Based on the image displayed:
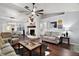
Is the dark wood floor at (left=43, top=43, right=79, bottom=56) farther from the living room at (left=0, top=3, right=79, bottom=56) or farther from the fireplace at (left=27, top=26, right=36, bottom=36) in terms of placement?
the fireplace at (left=27, top=26, right=36, bottom=36)

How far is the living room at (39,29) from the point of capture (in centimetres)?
215

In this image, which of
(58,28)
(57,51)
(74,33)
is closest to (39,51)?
(57,51)

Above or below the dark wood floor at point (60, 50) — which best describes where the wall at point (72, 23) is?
above

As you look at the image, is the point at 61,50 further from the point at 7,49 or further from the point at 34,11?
the point at 7,49

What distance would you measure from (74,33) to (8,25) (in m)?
1.26

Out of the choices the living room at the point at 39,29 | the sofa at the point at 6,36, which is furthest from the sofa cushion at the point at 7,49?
the sofa at the point at 6,36

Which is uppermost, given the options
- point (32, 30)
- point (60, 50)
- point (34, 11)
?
point (34, 11)

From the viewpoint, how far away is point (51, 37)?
2213 millimetres

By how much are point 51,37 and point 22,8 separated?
0.79 m

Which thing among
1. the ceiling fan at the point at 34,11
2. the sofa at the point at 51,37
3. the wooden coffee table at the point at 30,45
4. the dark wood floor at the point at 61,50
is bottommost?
the dark wood floor at the point at 61,50

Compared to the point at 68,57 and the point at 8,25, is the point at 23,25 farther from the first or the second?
the point at 68,57

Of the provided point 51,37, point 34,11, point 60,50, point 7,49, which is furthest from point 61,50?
point 7,49

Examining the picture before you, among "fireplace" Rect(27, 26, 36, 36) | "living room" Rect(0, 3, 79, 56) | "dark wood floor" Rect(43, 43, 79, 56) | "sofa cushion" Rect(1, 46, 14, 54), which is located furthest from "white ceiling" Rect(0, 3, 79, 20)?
"dark wood floor" Rect(43, 43, 79, 56)

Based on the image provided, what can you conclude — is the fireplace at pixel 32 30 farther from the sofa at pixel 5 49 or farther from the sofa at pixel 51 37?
the sofa at pixel 5 49
